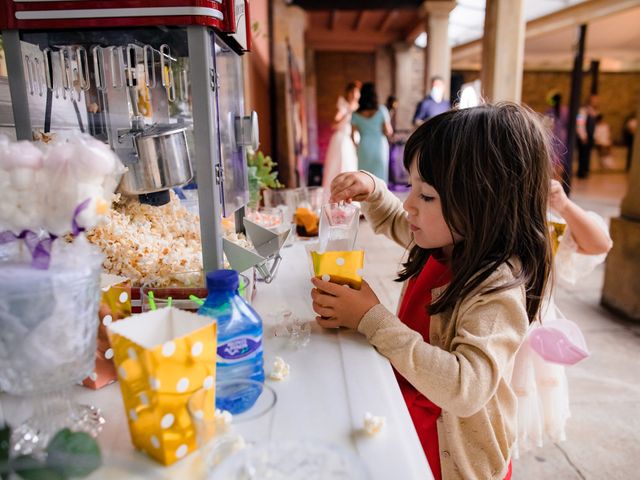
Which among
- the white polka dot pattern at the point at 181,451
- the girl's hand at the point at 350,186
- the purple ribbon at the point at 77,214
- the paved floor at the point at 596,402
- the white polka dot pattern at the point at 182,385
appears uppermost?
the purple ribbon at the point at 77,214

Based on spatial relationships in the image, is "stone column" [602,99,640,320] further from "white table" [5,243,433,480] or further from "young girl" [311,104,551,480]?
"white table" [5,243,433,480]

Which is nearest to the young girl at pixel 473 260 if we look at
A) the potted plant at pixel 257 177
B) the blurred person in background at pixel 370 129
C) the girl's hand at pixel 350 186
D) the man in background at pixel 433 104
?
the girl's hand at pixel 350 186

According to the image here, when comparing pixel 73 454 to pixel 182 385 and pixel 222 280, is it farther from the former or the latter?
pixel 222 280

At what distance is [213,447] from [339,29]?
12.5 meters

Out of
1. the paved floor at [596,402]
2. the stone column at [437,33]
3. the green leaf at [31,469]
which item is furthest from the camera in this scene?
the stone column at [437,33]

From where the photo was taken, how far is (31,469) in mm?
454

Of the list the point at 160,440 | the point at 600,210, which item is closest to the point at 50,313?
the point at 160,440

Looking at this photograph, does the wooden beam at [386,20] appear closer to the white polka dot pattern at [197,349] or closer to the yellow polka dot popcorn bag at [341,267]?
the yellow polka dot popcorn bag at [341,267]

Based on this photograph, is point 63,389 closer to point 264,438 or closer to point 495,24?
point 264,438

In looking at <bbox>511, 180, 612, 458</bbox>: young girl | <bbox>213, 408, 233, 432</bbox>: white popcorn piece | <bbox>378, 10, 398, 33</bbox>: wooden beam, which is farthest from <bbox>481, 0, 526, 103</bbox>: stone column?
<bbox>213, 408, 233, 432</bbox>: white popcorn piece

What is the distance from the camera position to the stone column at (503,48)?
5.25 meters

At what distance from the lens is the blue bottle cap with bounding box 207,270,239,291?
66cm

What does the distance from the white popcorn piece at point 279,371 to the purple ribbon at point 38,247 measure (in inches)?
14.7

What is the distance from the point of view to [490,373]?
2.57 ft
